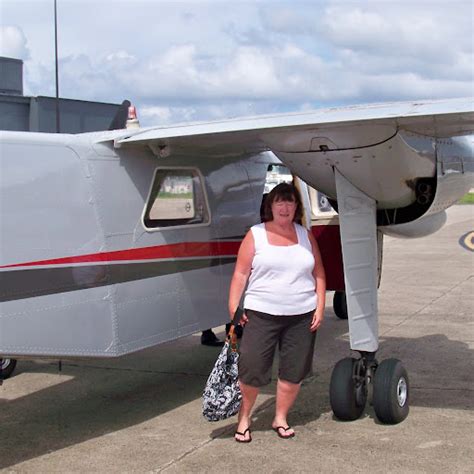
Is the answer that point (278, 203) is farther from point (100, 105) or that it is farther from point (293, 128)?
point (100, 105)

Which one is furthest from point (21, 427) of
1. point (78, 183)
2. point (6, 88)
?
point (6, 88)

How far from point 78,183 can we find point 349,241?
219 centimetres

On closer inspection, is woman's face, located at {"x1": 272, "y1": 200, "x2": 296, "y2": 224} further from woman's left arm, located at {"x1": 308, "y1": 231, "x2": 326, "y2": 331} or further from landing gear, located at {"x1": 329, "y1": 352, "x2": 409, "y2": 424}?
landing gear, located at {"x1": 329, "y1": 352, "x2": 409, "y2": 424}

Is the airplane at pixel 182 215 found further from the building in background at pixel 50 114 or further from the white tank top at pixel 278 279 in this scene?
the building in background at pixel 50 114

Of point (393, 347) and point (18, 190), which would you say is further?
point (393, 347)

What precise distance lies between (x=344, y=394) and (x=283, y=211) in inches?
62.1

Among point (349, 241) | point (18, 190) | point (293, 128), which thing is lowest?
point (349, 241)

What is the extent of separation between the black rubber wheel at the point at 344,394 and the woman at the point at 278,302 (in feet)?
1.42

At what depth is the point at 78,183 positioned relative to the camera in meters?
5.38

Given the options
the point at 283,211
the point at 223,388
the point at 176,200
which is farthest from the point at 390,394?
the point at 176,200

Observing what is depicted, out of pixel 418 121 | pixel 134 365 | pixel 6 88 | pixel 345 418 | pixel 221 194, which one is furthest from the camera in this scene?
pixel 6 88

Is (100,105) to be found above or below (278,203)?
above

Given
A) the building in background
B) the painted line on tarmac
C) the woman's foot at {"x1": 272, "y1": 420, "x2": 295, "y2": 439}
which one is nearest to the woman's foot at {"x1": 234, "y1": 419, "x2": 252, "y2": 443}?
the woman's foot at {"x1": 272, "y1": 420, "x2": 295, "y2": 439}

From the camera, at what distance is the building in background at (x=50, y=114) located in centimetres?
1349
